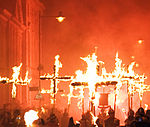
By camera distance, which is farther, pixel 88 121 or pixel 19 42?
pixel 19 42

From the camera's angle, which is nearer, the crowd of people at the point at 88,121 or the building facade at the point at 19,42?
the crowd of people at the point at 88,121

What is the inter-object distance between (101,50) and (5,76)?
20.3 metres

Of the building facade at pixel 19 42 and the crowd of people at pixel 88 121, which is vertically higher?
the building facade at pixel 19 42

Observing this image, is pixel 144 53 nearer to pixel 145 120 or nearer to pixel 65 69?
pixel 65 69

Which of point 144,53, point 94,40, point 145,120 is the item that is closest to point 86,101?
point 94,40

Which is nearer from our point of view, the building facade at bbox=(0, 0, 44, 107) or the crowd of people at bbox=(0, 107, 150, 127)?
Answer: the crowd of people at bbox=(0, 107, 150, 127)

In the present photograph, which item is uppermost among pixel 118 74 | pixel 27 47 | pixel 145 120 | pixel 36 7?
pixel 36 7

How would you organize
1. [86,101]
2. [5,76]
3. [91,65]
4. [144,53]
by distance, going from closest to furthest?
[91,65] < [5,76] < [86,101] < [144,53]

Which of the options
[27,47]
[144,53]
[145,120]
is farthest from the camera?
[144,53]

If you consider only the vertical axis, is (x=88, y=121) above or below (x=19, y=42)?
below

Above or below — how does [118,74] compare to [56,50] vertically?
Answer: below

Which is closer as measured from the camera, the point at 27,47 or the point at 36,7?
the point at 27,47

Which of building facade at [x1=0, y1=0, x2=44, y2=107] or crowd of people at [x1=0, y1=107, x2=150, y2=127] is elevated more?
building facade at [x1=0, y1=0, x2=44, y2=107]

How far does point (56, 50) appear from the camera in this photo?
1679 inches
